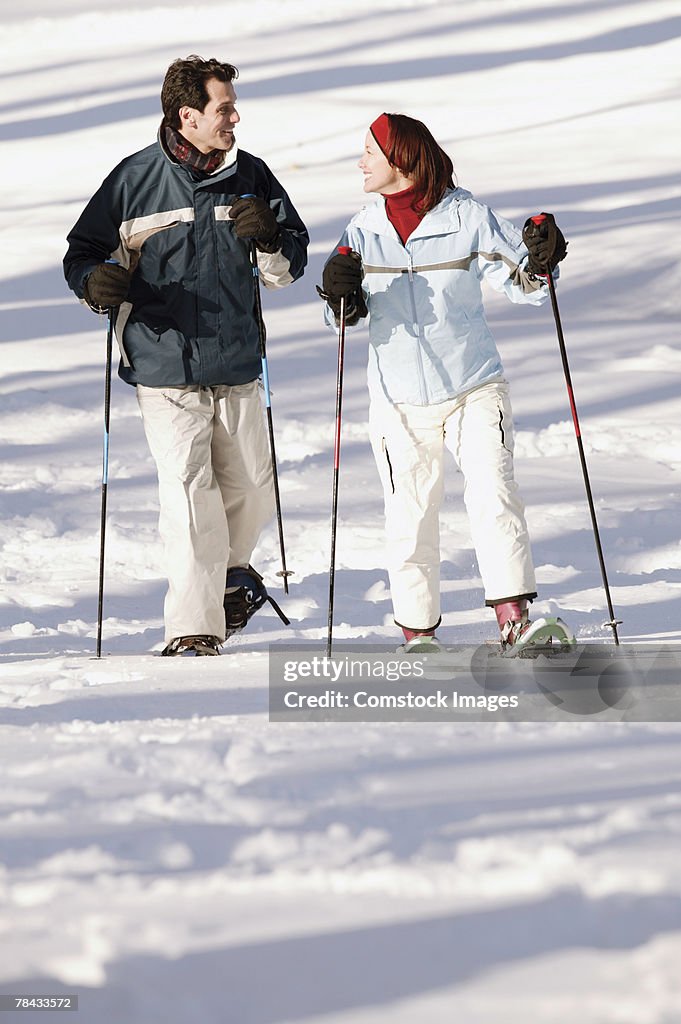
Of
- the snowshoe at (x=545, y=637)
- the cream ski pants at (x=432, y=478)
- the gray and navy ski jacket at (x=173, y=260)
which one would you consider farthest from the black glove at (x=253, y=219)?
the snowshoe at (x=545, y=637)

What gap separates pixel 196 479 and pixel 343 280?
82 cm

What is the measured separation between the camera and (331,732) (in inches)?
157

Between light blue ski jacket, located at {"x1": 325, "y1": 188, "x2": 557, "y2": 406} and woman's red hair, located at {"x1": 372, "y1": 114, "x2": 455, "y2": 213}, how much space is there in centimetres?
5

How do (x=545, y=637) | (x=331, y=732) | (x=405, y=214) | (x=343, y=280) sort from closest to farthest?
(x=331, y=732) < (x=545, y=637) < (x=343, y=280) < (x=405, y=214)

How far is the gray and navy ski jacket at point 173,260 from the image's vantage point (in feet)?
16.9

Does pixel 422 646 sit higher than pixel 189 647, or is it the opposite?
pixel 189 647

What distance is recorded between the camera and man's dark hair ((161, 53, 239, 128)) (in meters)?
5.14

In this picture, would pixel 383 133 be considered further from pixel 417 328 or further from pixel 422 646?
pixel 422 646

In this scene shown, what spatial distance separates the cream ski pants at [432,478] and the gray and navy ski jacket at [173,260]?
22.5 inches

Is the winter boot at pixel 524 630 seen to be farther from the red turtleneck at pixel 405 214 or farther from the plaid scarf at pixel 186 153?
the plaid scarf at pixel 186 153

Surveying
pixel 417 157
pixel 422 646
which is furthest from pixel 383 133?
pixel 422 646

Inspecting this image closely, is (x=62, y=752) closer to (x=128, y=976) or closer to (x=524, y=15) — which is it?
(x=128, y=976)

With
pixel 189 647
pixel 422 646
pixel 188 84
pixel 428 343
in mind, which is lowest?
pixel 422 646

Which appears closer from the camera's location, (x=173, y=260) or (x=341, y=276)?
(x=341, y=276)
